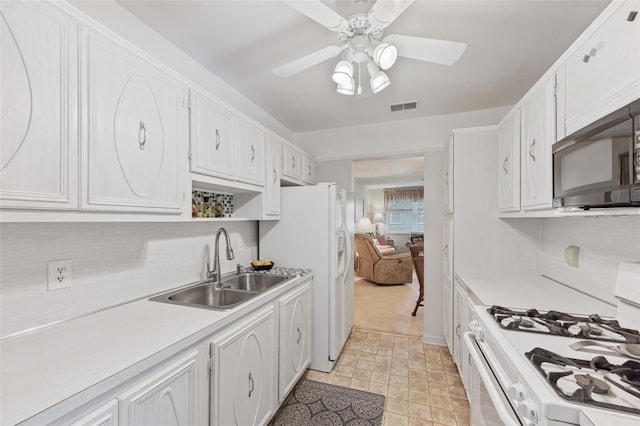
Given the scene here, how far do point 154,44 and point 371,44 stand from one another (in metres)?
1.39

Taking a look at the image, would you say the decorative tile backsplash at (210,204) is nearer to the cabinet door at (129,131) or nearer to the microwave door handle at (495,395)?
the cabinet door at (129,131)

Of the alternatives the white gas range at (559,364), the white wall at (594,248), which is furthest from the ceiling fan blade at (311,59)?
the white wall at (594,248)

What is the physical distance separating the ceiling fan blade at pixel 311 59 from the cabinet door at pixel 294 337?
1508 millimetres

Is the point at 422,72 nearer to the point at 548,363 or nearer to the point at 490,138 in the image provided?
the point at 490,138

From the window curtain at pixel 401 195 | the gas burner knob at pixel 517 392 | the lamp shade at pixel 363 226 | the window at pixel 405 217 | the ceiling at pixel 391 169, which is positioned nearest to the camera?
the gas burner knob at pixel 517 392

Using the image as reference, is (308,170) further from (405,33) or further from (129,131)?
(129,131)

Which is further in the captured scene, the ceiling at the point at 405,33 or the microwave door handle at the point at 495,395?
the ceiling at the point at 405,33

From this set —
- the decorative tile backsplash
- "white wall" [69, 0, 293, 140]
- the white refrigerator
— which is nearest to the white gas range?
the white refrigerator

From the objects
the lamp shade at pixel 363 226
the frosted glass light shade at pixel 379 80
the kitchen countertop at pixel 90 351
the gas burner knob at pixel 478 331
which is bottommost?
the gas burner knob at pixel 478 331

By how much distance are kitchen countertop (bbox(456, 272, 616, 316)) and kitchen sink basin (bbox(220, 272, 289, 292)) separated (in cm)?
141

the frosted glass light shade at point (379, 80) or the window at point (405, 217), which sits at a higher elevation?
the frosted glass light shade at point (379, 80)

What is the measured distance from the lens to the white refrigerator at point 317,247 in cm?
242

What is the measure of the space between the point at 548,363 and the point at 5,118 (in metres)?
1.89

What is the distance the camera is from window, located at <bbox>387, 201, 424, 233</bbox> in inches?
355
